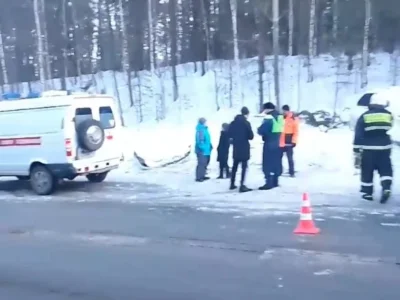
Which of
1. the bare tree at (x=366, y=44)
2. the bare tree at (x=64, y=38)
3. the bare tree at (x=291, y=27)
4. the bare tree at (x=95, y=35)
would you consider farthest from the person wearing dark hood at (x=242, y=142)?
the bare tree at (x=64, y=38)

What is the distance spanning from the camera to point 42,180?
14.0 meters

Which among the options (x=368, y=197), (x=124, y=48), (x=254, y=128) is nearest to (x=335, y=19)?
(x=124, y=48)

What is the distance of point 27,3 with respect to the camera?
1567 inches

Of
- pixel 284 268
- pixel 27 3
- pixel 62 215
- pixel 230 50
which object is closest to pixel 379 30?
pixel 230 50

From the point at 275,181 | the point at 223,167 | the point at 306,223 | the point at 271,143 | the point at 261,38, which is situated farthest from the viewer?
the point at 261,38

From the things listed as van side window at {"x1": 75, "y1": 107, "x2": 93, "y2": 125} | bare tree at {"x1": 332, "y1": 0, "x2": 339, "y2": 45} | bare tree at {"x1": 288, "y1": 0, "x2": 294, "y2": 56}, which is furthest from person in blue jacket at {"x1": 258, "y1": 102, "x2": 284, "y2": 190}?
bare tree at {"x1": 332, "y1": 0, "x2": 339, "y2": 45}

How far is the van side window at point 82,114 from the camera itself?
44.5ft

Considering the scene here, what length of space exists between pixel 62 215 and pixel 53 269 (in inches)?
159

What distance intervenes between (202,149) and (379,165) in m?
5.13

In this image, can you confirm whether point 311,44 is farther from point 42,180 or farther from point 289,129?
point 42,180

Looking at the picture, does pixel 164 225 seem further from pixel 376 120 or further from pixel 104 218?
pixel 376 120

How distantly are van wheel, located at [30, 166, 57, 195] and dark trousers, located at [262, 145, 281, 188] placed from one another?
480 centimetres

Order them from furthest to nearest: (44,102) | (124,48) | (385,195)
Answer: (124,48), (44,102), (385,195)

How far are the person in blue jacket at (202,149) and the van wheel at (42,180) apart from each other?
11.1 feet
